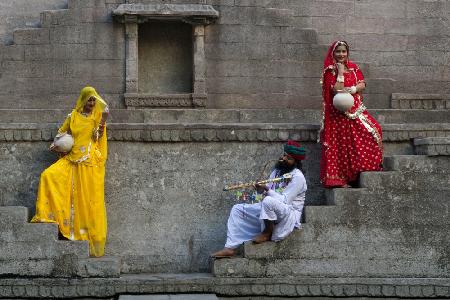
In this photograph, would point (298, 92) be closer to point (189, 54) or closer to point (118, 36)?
point (189, 54)

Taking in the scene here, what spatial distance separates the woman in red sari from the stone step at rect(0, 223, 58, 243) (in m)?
3.19

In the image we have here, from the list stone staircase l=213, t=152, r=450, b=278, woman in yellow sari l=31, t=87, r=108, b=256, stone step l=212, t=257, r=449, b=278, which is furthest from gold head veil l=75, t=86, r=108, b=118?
stone staircase l=213, t=152, r=450, b=278

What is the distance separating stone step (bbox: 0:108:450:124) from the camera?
44.9ft

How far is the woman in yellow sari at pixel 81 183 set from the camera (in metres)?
11.5

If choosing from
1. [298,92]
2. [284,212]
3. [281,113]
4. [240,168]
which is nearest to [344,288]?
[284,212]

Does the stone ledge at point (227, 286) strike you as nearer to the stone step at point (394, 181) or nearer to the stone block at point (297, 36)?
the stone step at point (394, 181)

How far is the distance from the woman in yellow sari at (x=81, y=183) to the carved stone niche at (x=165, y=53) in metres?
3.24

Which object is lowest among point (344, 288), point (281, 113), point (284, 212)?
point (344, 288)

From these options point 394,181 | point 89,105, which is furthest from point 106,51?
point 394,181

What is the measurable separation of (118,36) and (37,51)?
122 centimetres

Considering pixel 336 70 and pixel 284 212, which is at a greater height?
pixel 336 70

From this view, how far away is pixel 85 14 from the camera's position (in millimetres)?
15141

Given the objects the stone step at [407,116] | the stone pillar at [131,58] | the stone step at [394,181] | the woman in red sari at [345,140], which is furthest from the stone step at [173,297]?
the stone pillar at [131,58]

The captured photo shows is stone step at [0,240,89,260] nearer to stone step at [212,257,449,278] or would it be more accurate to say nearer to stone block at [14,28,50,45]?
stone step at [212,257,449,278]
